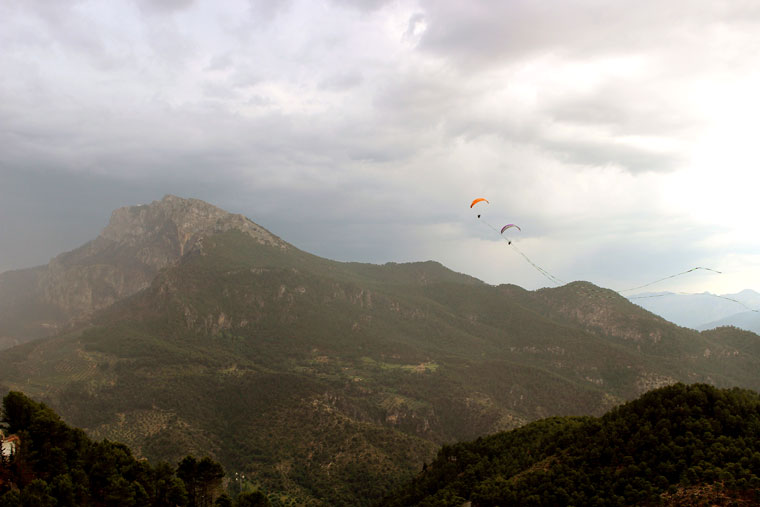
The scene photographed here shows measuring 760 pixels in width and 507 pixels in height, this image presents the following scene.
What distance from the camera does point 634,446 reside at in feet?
249

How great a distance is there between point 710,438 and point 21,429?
113 m

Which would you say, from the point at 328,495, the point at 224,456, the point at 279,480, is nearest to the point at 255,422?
the point at 224,456

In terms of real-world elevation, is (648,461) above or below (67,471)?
above

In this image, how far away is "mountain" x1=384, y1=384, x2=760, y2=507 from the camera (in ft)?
203

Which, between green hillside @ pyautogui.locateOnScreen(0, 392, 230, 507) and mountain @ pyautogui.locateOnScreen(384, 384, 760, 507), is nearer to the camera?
green hillside @ pyautogui.locateOnScreen(0, 392, 230, 507)

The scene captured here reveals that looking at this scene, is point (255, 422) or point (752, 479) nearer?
point (752, 479)

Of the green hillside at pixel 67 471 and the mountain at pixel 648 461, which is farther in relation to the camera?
the mountain at pixel 648 461

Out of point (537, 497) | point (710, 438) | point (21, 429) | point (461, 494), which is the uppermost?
point (710, 438)

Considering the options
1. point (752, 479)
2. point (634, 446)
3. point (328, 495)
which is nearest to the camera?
point (752, 479)

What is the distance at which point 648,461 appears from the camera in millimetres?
71562

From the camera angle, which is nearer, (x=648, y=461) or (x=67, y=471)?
(x=67, y=471)

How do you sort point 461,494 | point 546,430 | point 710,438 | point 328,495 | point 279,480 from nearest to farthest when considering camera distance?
point 710,438 → point 461,494 → point 546,430 → point 328,495 → point 279,480

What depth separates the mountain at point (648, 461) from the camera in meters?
62.0

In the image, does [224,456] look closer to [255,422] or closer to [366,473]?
[255,422]
